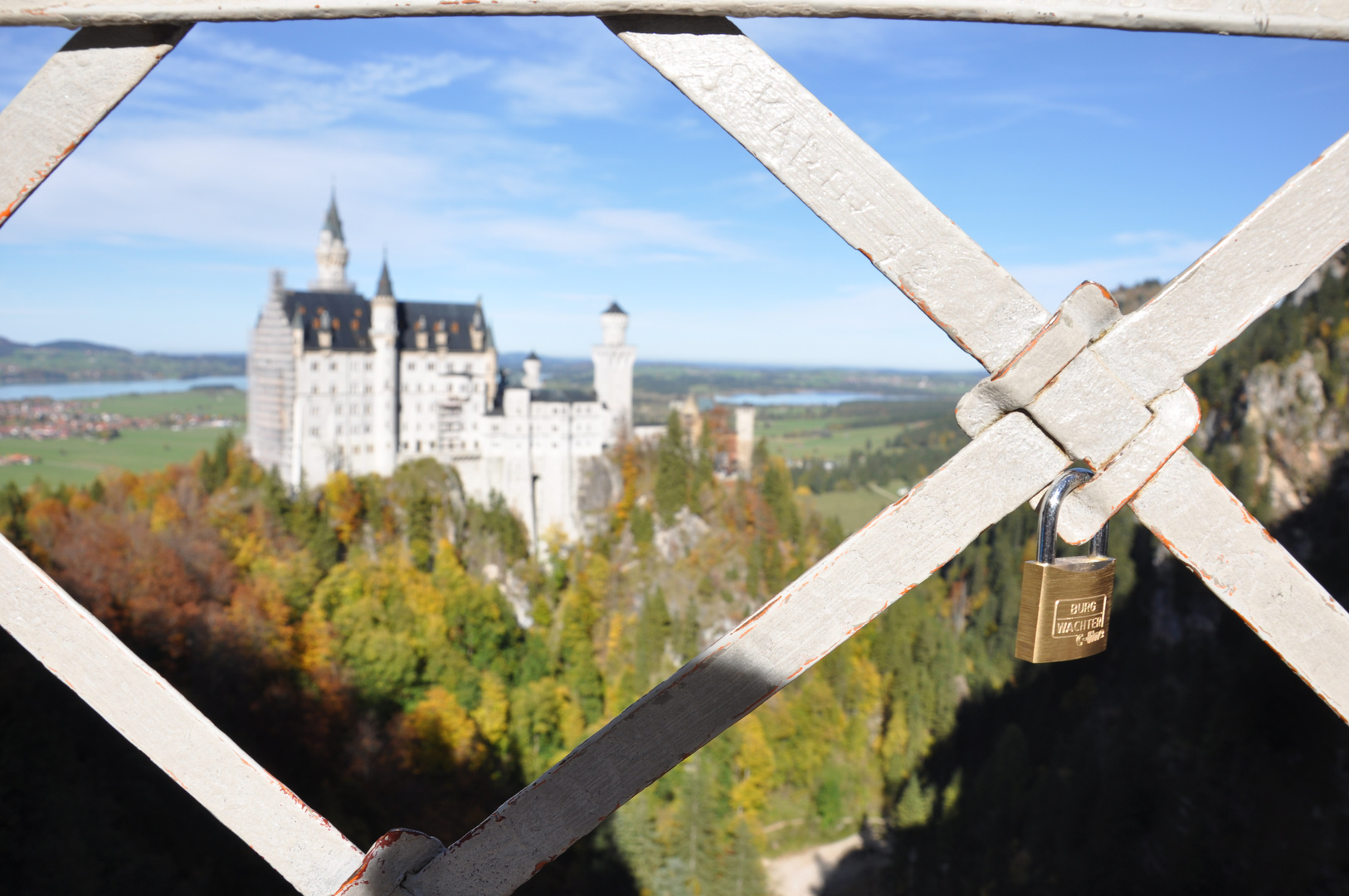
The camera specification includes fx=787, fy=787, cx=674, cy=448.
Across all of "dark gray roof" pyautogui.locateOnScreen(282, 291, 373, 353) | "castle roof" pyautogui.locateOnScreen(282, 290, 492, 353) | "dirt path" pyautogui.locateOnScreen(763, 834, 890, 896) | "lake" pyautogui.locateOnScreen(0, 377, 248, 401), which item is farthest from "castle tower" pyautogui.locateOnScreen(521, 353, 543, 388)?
"dirt path" pyautogui.locateOnScreen(763, 834, 890, 896)

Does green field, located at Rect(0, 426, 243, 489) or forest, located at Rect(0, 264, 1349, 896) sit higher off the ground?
green field, located at Rect(0, 426, 243, 489)

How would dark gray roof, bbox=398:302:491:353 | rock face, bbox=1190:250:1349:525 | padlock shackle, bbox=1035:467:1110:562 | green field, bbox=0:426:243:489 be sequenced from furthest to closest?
rock face, bbox=1190:250:1349:525, green field, bbox=0:426:243:489, dark gray roof, bbox=398:302:491:353, padlock shackle, bbox=1035:467:1110:562

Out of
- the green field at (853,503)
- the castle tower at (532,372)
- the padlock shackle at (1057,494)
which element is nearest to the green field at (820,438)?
the green field at (853,503)

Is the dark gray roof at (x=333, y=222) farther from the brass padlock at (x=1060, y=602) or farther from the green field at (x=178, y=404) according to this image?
the brass padlock at (x=1060, y=602)

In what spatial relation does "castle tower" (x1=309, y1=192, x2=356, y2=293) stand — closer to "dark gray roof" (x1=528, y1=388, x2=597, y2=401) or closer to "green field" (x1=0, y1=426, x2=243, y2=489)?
"green field" (x1=0, y1=426, x2=243, y2=489)

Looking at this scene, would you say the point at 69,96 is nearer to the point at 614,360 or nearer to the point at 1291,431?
the point at 614,360

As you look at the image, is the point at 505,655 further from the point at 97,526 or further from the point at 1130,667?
the point at 1130,667
